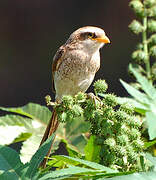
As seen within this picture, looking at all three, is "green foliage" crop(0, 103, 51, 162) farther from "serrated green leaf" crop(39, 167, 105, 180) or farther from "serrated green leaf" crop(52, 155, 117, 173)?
"serrated green leaf" crop(39, 167, 105, 180)

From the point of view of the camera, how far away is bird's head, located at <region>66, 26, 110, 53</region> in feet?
10.0

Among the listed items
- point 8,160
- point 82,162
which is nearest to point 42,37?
point 8,160

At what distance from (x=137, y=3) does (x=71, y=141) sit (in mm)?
751

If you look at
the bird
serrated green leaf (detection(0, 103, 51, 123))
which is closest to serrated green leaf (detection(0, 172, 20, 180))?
serrated green leaf (detection(0, 103, 51, 123))

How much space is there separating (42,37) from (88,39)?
4916mm

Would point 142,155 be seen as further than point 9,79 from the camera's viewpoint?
No

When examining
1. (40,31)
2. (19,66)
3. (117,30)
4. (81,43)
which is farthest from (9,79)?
(81,43)

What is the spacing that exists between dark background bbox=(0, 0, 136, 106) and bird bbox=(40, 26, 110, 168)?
159 inches

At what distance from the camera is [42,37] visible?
7.96 metres

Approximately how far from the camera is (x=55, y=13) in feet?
26.6

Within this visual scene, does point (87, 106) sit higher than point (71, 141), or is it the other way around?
point (87, 106)

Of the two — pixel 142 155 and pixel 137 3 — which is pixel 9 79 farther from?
pixel 142 155

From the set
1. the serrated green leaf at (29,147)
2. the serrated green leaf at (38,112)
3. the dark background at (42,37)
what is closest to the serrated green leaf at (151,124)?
the serrated green leaf at (29,147)

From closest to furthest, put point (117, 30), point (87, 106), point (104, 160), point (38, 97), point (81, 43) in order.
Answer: point (104, 160), point (87, 106), point (81, 43), point (38, 97), point (117, 30)
